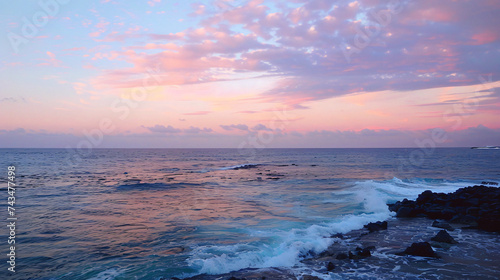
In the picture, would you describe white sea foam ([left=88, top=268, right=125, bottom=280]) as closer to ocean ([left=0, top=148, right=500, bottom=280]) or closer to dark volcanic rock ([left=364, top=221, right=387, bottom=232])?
ocean ([left=0, top=148, right=500, bottom=280])

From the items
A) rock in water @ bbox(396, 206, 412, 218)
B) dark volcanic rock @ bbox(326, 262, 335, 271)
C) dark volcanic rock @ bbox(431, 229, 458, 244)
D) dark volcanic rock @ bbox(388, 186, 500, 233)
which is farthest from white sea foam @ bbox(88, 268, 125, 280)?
dark volcanic rock @ bbox(388, 186, 500, 233)

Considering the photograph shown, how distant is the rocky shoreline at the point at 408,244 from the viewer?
29.9ft

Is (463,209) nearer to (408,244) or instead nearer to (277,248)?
(408,244)

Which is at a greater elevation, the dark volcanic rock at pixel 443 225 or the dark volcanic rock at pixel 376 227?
the dark volcanic rock at pixel 443 225

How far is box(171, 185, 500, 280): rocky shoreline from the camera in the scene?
9.12 metres

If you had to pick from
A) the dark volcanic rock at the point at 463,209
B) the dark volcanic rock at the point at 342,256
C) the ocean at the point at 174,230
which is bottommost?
the ocean at the point at 174,230

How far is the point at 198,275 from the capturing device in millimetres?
9148

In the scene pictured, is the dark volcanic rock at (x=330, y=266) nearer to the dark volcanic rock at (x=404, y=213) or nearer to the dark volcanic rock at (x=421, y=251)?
the dark volcanic rock at (x=421, y=251)

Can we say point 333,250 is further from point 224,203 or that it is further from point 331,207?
point 224,203

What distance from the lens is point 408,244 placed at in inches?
453

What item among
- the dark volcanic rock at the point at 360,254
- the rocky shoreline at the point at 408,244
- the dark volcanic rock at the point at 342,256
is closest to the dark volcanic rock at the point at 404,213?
the rocky shoreline at the point at 408,244

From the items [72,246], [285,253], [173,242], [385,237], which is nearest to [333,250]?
[285,253]

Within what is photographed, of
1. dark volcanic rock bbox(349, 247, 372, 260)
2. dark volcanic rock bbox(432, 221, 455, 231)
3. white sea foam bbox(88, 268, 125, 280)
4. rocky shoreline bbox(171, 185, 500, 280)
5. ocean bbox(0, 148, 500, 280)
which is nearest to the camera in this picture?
white sea foam bbox(88, 268, 125, 280)

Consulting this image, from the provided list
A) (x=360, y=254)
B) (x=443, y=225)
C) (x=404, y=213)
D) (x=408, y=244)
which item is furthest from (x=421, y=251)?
(x=404, y=213)
